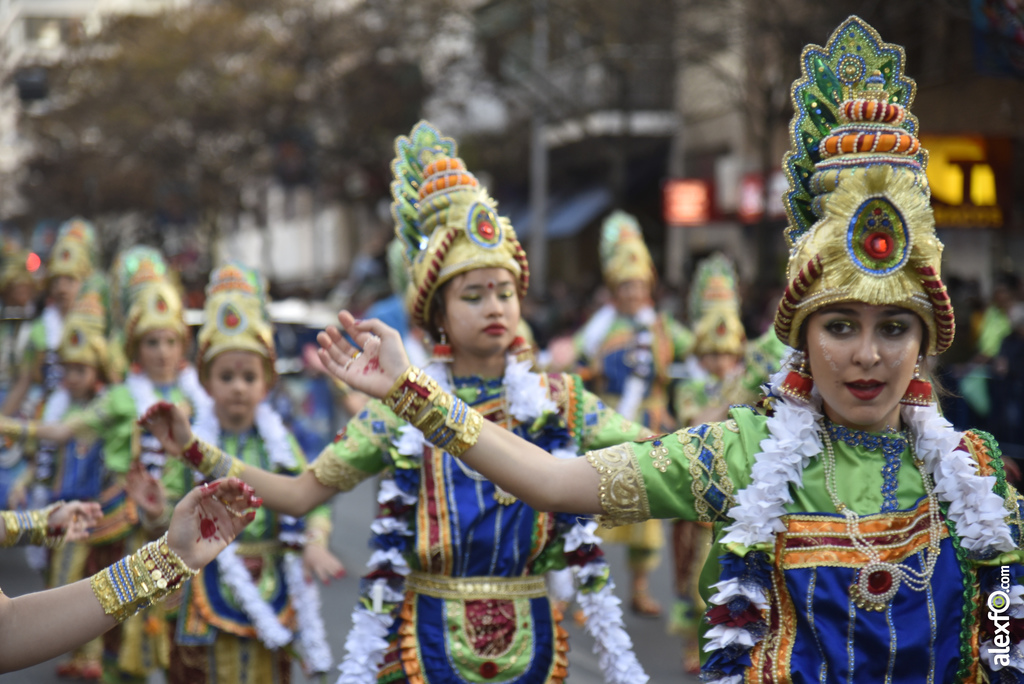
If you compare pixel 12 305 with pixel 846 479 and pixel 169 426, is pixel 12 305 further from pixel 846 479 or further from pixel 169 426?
pixel 846 479

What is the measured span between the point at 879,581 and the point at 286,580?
2.91 metres

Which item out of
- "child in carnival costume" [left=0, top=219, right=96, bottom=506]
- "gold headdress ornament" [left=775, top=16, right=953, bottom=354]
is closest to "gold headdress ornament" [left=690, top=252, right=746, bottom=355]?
"child in carnival costume" [left=0, top=219, right=96, bottom=506]

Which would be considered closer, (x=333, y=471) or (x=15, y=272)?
(x=333, y=471)

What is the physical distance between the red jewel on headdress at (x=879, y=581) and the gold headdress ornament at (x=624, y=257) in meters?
5.93

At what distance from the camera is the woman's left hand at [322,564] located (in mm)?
4477

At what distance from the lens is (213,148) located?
32.0m

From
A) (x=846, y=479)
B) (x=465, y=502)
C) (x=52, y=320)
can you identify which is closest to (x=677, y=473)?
(x=846, y=479)

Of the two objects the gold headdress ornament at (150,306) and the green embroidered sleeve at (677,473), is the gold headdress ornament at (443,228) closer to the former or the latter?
the green embroidered sleeve at (677,473)

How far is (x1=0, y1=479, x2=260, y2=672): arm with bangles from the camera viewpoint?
8.97 ft

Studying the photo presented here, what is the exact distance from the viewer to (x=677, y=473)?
9.64 feet

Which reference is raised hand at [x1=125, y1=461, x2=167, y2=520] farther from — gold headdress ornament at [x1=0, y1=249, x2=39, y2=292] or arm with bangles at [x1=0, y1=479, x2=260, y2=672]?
gold headdress ornament at [x1=0, y1=249, x2=39, y2=292]

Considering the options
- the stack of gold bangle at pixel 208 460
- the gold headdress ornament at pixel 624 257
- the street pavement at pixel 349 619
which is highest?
the gold headdress ornament at pixel 624 257

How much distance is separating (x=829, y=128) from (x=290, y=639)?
304cm

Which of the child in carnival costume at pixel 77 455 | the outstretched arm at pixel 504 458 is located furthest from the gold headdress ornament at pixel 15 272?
the outstretched arm at pixel 504 458
